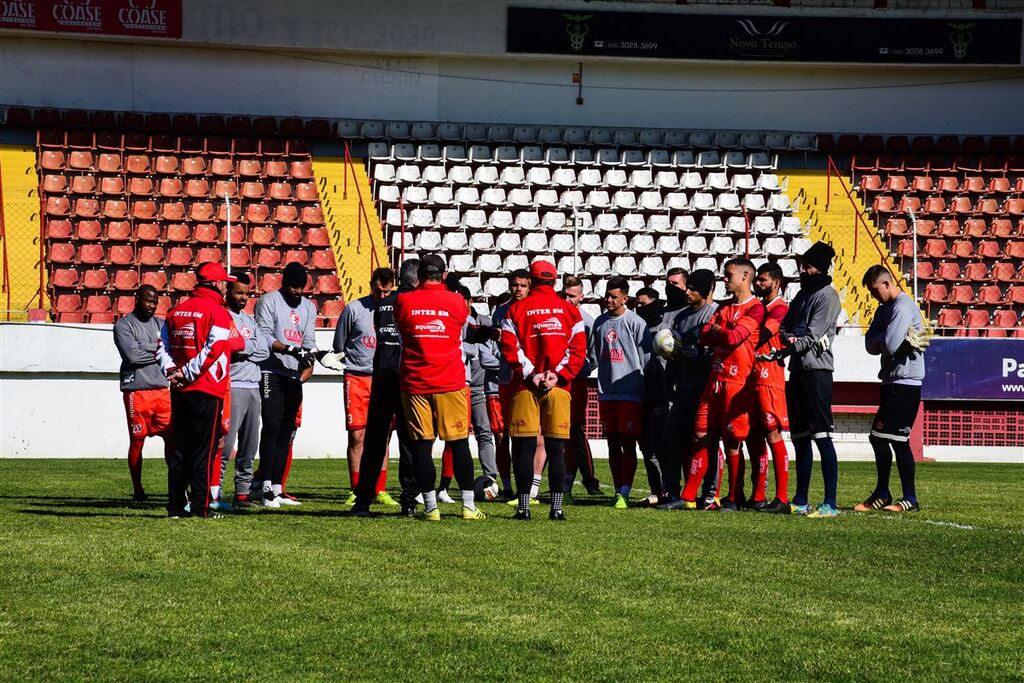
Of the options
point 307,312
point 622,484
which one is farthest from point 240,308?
point 622,484

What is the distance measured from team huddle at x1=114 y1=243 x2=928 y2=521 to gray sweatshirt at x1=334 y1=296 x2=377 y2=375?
1 cm

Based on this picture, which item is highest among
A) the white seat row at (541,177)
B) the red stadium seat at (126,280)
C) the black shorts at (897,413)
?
the white seat row at (541,177)

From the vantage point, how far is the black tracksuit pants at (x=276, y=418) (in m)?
12.4

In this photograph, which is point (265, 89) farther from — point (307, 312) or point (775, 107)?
point (307, 312)

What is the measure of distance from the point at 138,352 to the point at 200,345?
301 centimetres

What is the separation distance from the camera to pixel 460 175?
1213 inches

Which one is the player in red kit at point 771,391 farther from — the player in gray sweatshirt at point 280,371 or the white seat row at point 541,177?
the white seat row at point 541,177

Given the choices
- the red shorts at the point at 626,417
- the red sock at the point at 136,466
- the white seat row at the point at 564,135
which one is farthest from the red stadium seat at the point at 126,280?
the red shorts at the point at 626,417

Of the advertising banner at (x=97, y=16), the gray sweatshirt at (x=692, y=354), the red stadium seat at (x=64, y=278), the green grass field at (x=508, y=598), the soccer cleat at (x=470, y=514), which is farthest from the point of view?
the advertising banner at (x=97, y=16)

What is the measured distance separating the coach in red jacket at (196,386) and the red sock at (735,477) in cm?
434

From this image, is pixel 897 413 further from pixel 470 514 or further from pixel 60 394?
pixel 60 394

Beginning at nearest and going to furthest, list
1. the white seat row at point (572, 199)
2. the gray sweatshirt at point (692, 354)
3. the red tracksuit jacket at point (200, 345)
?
1. the red tracksuit jacket at point (200, 345)
2. the gray sweatshirt at point (692, 354)
3. the white seat row at point (572, 199)

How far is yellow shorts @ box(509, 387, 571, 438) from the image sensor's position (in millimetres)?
11094

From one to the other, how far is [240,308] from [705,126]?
23.2m
